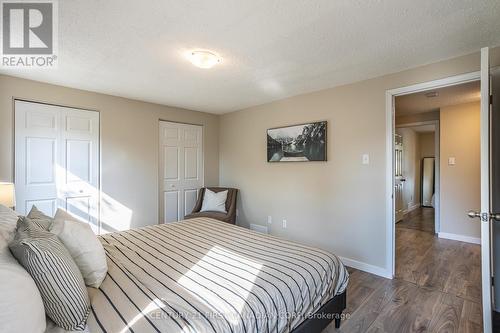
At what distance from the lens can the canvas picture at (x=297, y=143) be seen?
11.0 feet

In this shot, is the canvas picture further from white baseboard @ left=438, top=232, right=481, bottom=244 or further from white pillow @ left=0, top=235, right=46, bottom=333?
white pillow @ left=0, top=235, right=46, bottom=333

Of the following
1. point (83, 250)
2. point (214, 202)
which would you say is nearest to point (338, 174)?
point (214, 202)

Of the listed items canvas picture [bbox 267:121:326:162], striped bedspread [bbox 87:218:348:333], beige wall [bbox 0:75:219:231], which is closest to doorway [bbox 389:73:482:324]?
canvas picture [bbox 267:121:326:162]

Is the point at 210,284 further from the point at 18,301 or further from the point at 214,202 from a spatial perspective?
the point at 214,202

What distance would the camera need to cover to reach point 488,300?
1521 millimetres

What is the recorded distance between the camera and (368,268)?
2900 mm

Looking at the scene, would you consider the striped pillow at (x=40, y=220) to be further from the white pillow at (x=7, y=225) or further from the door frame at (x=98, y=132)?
the door frame at (x=98, y=132)

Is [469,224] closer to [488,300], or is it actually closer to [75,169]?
[488,300]

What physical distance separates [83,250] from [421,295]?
2.92 meters

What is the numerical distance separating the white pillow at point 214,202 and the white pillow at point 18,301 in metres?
3.24

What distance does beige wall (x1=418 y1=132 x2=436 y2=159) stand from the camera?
22.4ft

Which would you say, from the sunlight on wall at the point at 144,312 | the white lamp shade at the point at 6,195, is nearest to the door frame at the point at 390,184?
the sunlight on wall at the point at 144,312

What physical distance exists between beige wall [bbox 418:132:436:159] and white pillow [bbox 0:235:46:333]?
840cm

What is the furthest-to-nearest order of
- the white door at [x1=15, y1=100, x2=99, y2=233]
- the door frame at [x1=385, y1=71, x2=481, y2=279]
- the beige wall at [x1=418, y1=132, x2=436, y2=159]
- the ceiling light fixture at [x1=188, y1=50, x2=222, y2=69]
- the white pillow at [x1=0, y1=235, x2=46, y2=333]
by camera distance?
1. the beige wall at [x1=418, y1=132, x2=436, y2=159]
2. the white door at [x1=15, y1=100, x2=99, y2=233]
3. the door frame at [x1=385, y1=71, x2=481, y2=279]
4. the ceiling light fixture at [x1=188, y1=50, x2=222, y2=69]
5. the white pillow at [x1=0, y1=235, x2=46, y2=333]
